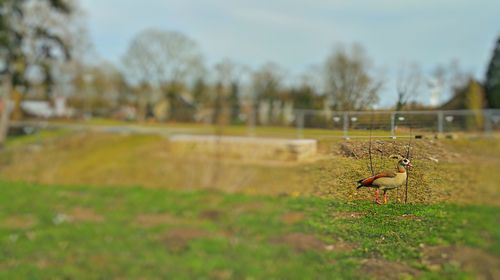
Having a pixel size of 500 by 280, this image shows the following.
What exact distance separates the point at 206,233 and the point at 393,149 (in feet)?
26.4

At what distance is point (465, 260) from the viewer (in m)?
0.95

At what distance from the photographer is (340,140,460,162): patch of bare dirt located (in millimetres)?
972

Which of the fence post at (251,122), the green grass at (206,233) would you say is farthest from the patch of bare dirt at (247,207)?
the fence post at (251,122)

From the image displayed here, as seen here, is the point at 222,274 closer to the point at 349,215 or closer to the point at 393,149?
the point at 349,215

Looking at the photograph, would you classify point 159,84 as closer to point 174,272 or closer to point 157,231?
point 157,231

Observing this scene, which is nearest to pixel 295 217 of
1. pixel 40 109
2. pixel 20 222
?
pixel 20 222

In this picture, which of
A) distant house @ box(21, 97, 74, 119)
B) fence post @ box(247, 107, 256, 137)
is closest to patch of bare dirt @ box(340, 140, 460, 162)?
fence post @ box(247, 107, 256, 137)

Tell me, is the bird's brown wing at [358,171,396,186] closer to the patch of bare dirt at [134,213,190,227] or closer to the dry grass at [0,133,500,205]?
the dry grass at [0,133,500,205]

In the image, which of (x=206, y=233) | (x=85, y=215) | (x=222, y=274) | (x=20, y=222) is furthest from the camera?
(x=85, y=215)

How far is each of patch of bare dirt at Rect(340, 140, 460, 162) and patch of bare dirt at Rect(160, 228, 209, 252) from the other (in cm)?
707

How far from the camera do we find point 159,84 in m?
34.7

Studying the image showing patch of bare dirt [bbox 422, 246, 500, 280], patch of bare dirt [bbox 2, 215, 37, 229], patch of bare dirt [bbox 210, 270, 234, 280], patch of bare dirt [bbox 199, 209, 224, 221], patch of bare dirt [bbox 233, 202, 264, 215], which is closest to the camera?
patch of bare dirt [bbox 422, 246, 500, 280]

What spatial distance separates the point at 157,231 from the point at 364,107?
804 centimetres

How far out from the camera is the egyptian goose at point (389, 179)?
36.6 inches
